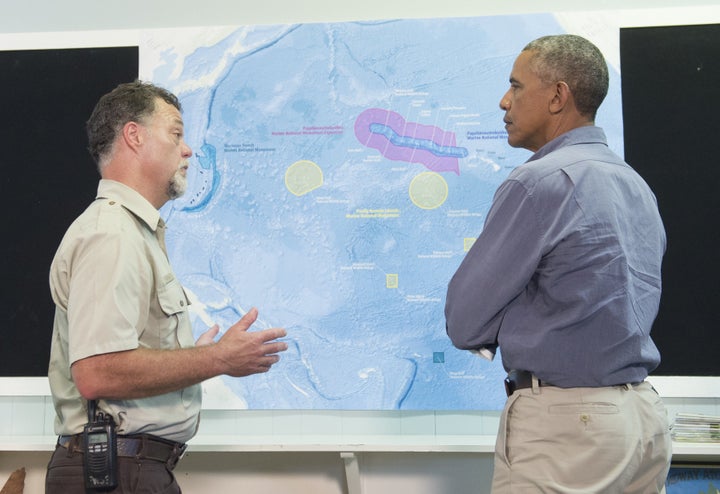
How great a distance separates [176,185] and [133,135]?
0.17 m

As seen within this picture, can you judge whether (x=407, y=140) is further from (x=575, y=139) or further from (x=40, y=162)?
(x=40, y=162)

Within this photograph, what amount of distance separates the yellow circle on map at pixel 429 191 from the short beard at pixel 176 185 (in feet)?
3.67

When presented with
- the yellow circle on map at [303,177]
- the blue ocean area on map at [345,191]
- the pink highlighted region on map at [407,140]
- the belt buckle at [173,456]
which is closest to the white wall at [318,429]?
the blue ocean area on map at [345,191]

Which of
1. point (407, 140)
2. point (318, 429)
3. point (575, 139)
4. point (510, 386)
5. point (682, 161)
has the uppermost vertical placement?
point (407, 140)

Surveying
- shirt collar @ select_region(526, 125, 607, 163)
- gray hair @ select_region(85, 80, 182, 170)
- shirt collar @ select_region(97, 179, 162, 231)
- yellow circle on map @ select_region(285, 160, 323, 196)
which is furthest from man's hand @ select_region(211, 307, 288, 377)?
yellow circle on map @ select_region(285, 160, 323, 196)

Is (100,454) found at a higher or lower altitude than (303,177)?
lower

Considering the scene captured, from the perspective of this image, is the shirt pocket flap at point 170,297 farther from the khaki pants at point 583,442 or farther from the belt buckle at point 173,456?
the khaki pants at point 583,442

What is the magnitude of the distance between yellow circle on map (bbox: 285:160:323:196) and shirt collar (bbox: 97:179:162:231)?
112 centimetres

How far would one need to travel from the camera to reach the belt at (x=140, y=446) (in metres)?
1.74

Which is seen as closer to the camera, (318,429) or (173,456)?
(173,456)

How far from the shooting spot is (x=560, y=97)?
1940 millimetres

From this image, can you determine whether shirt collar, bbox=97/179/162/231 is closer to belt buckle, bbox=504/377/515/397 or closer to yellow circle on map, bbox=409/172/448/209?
belt buckle, bbox=504/377/515/397

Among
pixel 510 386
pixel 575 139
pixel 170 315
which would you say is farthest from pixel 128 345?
pixel 575 139

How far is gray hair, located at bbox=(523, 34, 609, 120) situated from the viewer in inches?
76.0
